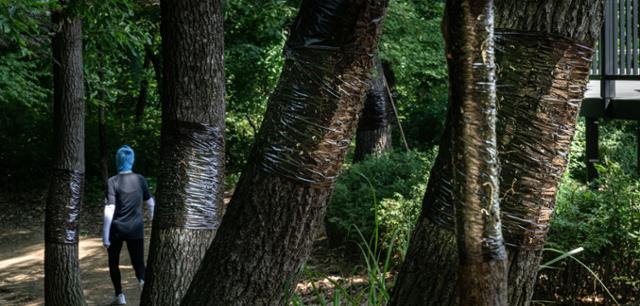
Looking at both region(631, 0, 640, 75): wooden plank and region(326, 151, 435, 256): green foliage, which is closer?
region(326, 151, 435, 256): green foliage

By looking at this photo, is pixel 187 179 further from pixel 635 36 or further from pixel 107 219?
pixel 635 36

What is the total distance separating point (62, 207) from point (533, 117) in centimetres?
747

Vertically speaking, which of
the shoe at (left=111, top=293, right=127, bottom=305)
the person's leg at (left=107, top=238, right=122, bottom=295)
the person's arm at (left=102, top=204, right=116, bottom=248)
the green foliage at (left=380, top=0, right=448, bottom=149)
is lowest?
the shoe at (left=111, top=293, right=127, bottom=305)

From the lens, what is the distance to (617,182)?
6621 mm

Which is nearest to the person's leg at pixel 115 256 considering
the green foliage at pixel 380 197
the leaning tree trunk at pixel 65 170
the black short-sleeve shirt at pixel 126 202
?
the black short-sleeve shirt at pixel 126 202

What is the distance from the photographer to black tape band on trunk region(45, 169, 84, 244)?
929 cm

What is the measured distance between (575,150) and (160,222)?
11277 millimetres

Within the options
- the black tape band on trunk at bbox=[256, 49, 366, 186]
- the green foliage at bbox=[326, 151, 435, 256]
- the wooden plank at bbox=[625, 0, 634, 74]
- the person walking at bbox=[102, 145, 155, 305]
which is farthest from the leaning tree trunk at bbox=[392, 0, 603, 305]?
the person walking at bbox=[102, 145, 155, 305]

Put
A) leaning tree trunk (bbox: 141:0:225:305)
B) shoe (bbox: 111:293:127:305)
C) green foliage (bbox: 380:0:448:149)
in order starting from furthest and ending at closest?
green foliage (bbox: 380:0:448:149)
shoe (bbox: 111:293:127:305)
leaning tree trunk (bbox: 141:0:225:305)

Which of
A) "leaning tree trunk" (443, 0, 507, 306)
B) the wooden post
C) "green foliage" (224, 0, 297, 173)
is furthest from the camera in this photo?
"green foliage" (224, 0, 297, 173)

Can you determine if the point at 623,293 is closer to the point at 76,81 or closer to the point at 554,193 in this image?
the point at 554,193

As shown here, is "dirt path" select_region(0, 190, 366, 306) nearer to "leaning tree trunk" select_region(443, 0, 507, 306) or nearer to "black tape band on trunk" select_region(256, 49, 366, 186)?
"black tape band on trunk" select_region(256, 49, 366, 186)

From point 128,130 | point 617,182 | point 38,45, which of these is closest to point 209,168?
point 617,182

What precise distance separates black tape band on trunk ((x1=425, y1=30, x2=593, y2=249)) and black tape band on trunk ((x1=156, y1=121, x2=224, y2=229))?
316 centimetres
